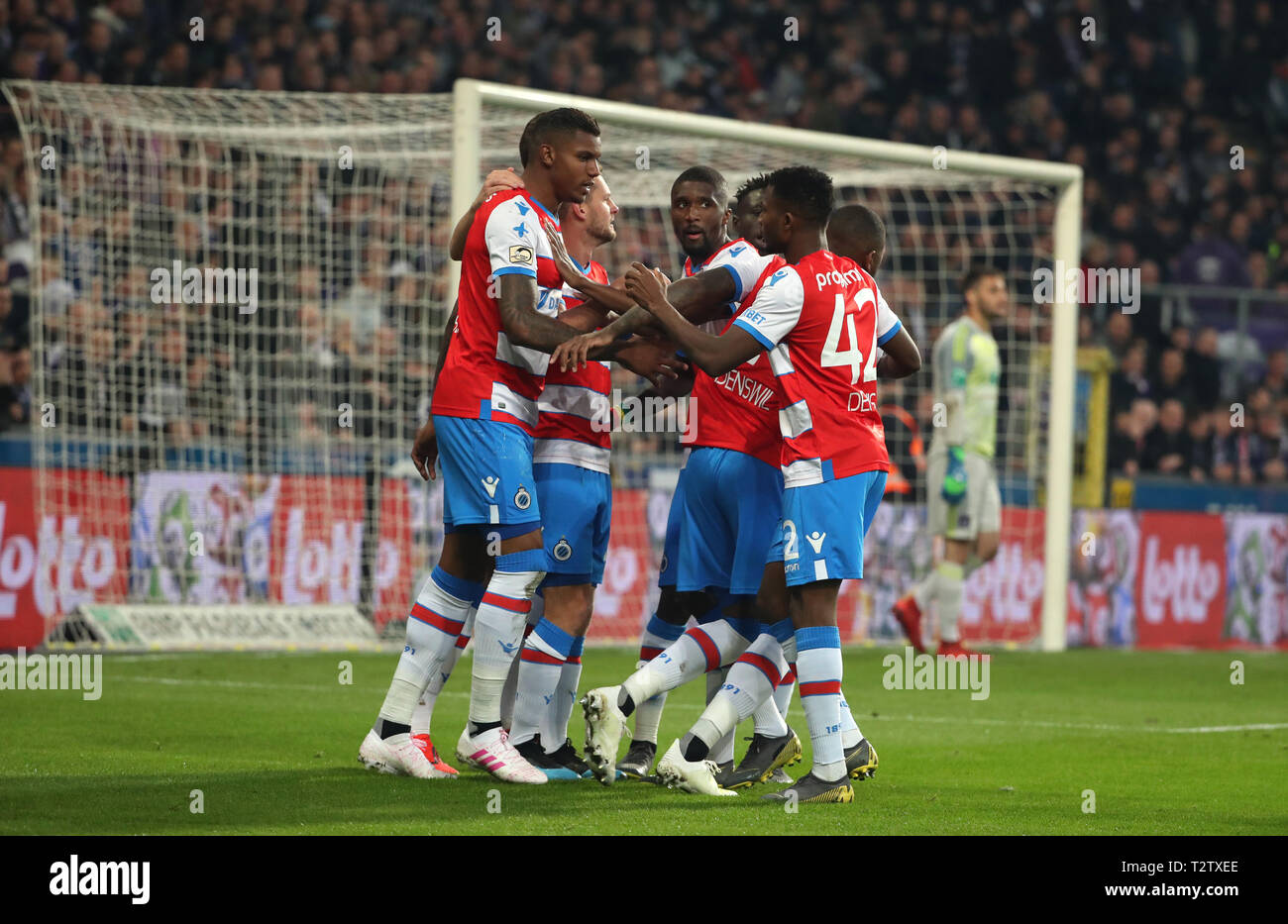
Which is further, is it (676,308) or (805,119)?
(805,119)

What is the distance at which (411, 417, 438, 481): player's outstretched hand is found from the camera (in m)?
6.07

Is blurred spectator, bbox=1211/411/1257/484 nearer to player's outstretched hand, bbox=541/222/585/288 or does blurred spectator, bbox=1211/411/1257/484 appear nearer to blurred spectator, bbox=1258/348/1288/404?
blurred spectator, bbox=1258/348/1288/404

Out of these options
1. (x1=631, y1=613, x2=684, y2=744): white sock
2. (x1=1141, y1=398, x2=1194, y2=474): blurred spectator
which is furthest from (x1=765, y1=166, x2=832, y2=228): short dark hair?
(x1=1141, y1=398, x2=1194, y2=474): blurred spectator

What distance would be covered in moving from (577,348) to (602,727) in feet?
4.11

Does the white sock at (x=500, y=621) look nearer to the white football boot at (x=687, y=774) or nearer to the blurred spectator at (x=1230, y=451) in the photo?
the white football boot at (x=687, y=774)

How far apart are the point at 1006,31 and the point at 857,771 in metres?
16.3

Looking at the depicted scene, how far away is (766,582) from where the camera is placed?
558cm

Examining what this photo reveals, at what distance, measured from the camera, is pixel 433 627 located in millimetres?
5754

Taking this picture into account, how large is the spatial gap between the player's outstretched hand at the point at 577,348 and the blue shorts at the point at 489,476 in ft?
1.07

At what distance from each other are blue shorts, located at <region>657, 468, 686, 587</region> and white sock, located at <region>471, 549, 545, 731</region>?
0.63 m

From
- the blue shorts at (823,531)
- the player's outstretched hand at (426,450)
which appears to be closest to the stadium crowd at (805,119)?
the player's outstretched hand at (426,450)

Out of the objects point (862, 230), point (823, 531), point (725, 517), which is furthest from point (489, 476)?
point (862, 230)

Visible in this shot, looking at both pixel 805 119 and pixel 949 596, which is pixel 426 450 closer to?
pixel 949 596

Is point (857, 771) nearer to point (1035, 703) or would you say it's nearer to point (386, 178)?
point (1035, 703)
